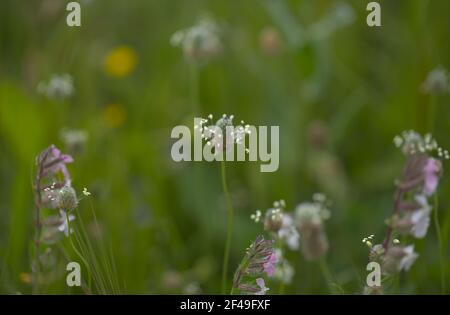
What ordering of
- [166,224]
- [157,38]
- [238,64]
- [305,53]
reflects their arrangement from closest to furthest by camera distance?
[166,224], [305,53], [238,64], [157,38]

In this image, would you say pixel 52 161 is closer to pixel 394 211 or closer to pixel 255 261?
pixel 255 261

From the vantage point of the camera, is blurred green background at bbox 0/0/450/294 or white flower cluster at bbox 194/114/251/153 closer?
white flower cluster at bbox 194/114/251/153

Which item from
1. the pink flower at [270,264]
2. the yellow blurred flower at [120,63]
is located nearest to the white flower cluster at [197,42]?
the pink flower at [270,264]

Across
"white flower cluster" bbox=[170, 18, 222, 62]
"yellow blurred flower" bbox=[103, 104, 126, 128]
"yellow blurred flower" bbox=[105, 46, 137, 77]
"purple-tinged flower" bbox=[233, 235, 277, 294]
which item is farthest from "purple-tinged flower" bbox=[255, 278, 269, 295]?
"yellow blurred flower" bbox=[105, 46, 137, 77]

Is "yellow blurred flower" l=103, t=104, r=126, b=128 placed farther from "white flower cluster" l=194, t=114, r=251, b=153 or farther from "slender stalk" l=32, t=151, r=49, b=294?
"white flower cluster" l=194, t=114, r=251, b=153

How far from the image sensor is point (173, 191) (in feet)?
6.32

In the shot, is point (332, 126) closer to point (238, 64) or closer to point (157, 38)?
point (238, 64)

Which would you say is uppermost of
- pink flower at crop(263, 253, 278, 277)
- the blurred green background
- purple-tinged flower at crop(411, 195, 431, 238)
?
the blurred green background

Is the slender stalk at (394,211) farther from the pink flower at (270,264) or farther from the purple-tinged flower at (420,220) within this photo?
the pink flower at (270,264)

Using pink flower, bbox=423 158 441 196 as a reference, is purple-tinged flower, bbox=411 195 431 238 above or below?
below

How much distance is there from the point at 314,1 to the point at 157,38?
0.60 meters

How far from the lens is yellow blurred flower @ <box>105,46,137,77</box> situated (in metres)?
2.26

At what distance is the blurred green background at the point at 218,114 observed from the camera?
1.61 meters

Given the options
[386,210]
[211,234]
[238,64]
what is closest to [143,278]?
[211,234]
